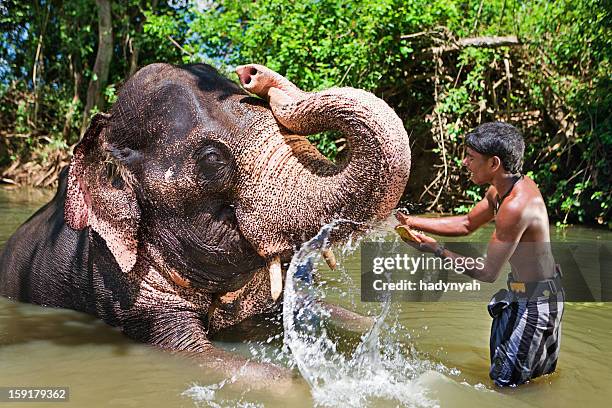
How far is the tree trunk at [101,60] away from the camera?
1325 centimetres

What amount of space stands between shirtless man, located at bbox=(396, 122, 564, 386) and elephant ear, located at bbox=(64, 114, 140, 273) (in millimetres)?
1350

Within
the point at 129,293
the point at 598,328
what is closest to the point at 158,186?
the point at 129,293

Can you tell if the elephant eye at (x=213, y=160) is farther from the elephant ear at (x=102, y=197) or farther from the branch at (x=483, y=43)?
Answer: the branch at (x=483, y=43)

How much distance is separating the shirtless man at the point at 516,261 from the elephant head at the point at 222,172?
504 millimetres

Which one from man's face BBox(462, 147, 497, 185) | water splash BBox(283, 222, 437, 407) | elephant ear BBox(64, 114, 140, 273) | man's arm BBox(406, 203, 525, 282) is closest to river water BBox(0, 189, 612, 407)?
water splash BBox(283, 222, 437, 407)

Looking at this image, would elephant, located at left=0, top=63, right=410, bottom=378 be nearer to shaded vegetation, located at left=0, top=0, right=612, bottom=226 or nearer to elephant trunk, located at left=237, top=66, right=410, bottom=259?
elephant trunk, located at left=237, top=66, right=410, bottom=259

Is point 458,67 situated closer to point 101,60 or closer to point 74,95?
point 101,60

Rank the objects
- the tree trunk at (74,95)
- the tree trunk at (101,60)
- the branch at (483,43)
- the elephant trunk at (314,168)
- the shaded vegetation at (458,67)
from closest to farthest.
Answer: the elephant trunk at (314,168)
the shaded vegetation at (458,67)
the branch at (483,43)
the tree trunk at (101,60)
the tree trunk at (74,95)

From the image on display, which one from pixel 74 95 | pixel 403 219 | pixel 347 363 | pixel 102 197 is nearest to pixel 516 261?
pixel 403 219

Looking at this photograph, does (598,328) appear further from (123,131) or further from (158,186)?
(123,131)

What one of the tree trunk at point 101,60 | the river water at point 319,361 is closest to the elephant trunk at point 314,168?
the river water at point 319,361

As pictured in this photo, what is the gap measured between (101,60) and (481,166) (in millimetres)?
12269

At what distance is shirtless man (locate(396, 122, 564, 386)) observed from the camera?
3.02m

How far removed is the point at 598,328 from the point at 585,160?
5583 mm
